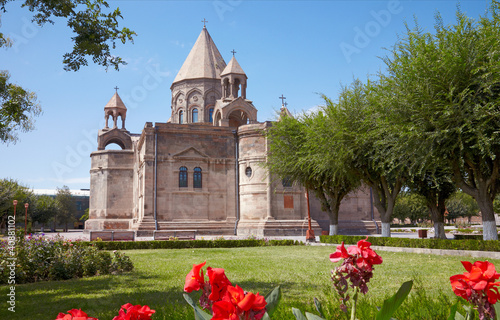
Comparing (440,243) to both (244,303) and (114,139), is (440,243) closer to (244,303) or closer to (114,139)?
(244,303)

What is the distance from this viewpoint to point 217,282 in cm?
227

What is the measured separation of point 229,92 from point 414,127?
26.9 meters

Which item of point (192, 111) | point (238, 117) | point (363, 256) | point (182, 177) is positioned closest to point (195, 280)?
point (363, 256)

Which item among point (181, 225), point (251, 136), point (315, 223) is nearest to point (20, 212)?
point (181, 225)

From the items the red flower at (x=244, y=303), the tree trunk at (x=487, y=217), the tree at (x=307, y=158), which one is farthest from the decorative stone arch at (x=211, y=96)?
the red flower at (x=244, y=303)

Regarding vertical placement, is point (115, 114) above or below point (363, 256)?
above

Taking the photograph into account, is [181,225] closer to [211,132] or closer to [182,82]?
[211,132]

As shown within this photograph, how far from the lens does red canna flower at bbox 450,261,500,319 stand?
2406mm

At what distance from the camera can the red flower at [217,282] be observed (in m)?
Answer: 2.23

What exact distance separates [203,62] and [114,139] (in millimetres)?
13165

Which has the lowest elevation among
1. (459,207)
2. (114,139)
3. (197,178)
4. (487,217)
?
(459,207)

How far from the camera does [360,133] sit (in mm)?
21031

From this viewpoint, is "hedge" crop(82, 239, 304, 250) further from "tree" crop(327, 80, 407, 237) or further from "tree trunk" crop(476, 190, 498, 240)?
"tree trunk" crop(476, 190, 498, 240)

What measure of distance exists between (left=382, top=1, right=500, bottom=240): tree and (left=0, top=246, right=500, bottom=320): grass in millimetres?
4016
